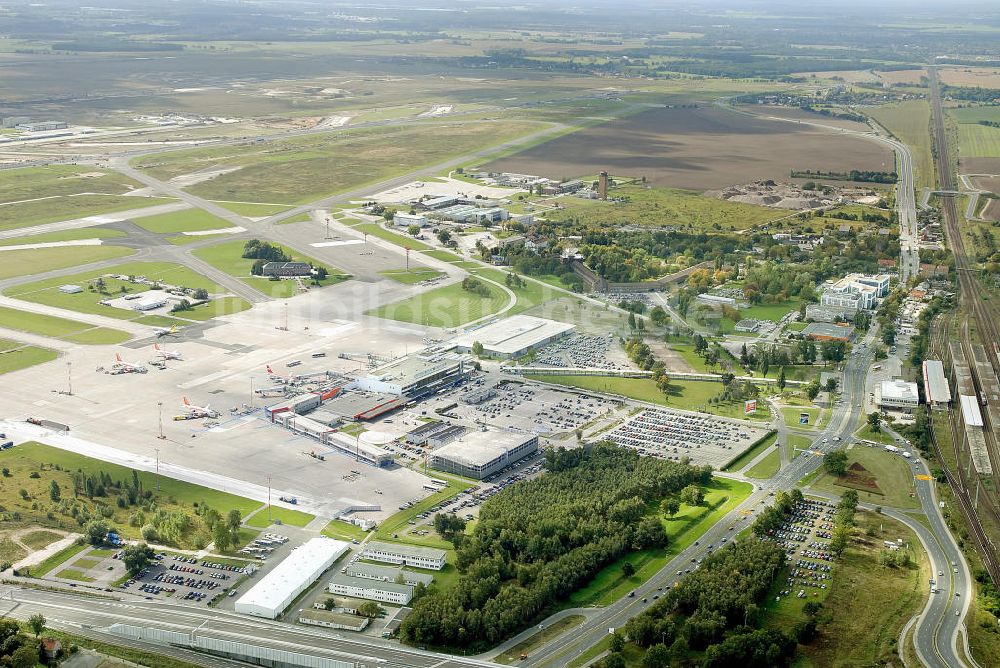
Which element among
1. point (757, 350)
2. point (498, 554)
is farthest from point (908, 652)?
point (757, 350)

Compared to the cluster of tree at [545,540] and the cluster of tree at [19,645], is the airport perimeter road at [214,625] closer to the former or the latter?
the cluster of tree at [545,540]

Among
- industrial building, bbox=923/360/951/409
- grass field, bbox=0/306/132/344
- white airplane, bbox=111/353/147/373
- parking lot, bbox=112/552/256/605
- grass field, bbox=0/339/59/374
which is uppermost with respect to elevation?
industrial building, bbox=923/360/951/409

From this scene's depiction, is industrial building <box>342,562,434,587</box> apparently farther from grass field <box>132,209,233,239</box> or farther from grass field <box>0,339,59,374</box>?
grass field <box>132,209,233,239</box>

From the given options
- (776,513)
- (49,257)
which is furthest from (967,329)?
(49,257)

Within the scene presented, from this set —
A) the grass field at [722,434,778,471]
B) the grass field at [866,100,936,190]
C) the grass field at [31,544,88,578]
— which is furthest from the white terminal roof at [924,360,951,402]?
the grass field at [866,100,936,190]

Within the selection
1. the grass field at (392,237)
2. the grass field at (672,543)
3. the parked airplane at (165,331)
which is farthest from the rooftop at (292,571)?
the grass field at (392,237)
